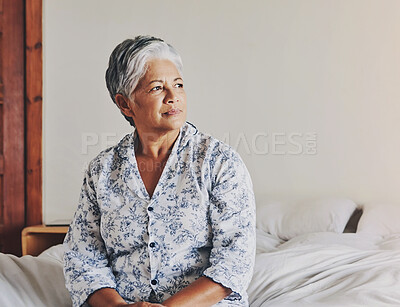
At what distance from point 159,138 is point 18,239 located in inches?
74.3

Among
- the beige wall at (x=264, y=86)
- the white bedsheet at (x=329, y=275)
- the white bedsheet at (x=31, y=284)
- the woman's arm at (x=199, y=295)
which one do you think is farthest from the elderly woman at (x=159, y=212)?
the beige wall at (x=264, y=86)

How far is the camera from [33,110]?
3.10 meters

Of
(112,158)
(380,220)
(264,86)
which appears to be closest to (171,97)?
(112,158)

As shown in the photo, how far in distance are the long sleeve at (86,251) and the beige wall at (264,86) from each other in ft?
4.97

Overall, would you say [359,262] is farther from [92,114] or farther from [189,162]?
[92,114]

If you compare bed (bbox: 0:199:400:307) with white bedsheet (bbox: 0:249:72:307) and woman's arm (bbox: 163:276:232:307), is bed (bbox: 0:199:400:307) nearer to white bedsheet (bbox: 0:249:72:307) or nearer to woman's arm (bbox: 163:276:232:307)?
white bedsheet (bbox: 0:249:72:307)

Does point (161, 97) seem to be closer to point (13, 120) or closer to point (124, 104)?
point (124, 104)

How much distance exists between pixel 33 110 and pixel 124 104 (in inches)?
65.8

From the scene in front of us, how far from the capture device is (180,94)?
1529 mm

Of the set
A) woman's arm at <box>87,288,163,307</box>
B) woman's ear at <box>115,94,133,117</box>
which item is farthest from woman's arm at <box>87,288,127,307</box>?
woman's ear at <box>115,94,133,117</box>

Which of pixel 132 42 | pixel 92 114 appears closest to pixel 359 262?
pixel 132 42

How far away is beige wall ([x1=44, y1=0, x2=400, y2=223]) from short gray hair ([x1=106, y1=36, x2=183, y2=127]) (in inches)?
57.2

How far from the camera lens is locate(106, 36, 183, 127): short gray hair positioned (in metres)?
1.48

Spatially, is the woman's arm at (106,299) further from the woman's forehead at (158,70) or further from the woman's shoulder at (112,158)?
the woman's forehead at (158,70)
